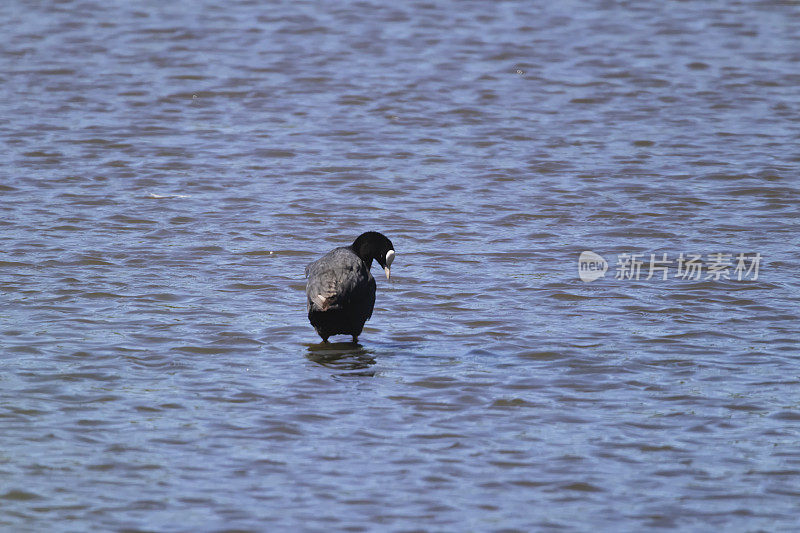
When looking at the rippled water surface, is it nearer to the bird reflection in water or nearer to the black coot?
the bird reflection in water

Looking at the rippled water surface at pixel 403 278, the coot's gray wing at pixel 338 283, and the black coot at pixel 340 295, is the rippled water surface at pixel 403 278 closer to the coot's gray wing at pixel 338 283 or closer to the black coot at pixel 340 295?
the black coot at pixel 340 295

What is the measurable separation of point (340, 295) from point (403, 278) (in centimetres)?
210

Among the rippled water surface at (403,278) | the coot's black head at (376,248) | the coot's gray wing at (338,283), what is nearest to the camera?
the rippled water surface at (403,278)

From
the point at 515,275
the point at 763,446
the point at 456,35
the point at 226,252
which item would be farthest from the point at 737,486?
the point at 456,35

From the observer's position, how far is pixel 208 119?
15664 mm

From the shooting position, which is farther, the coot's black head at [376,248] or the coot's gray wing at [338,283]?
the coot's black head at [376,248]

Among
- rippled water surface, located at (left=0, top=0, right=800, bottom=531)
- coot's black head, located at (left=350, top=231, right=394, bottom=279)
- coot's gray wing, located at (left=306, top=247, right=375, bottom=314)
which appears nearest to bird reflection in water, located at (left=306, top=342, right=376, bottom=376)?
rippled water surface, located at (left=0, top=0, right=800, bottom=531)

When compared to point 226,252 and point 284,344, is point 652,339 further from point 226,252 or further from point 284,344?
point 226,252

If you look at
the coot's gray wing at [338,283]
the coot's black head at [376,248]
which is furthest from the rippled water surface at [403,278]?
the coot's black head at [376,248]

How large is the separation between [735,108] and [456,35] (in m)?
5.71

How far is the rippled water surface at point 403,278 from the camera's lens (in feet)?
20.7

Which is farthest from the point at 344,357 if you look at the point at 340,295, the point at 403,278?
the point at 403,278

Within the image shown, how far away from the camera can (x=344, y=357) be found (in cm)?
849

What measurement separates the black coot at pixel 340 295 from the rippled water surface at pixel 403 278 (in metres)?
0.28
